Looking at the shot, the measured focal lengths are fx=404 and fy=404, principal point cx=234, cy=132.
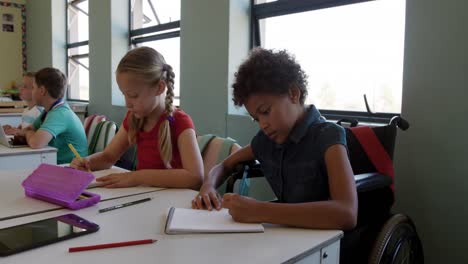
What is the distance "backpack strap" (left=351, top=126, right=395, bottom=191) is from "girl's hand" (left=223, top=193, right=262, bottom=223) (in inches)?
24.8

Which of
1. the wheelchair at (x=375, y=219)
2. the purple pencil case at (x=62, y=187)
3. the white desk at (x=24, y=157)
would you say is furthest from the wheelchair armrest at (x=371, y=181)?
the white desk at (x=24, y=157)

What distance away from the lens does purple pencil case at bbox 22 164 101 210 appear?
1108 millimetres

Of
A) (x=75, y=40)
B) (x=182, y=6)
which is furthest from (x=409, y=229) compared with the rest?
(x=75, y=40)

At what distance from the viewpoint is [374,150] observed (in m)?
1.42

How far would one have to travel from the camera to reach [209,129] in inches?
108

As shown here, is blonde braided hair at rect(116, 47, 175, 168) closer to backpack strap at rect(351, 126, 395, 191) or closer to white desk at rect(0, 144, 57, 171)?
backpack strap at rect(351, 126, 395, 191)

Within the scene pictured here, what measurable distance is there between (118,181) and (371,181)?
0.83 meters

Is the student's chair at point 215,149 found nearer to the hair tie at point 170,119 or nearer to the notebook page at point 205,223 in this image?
the hair tie at point 170,119

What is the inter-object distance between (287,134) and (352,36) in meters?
1.21

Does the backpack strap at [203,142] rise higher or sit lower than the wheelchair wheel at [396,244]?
higher

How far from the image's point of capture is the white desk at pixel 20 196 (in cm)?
108

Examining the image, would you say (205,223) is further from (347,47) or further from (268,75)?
(347,47)

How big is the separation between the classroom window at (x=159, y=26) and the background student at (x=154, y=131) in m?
1.48

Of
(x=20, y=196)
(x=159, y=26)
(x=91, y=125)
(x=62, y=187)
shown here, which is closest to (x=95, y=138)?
(x=91, y=125)
